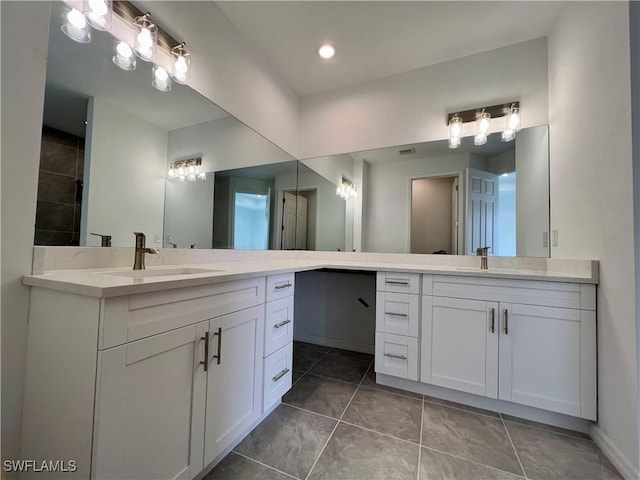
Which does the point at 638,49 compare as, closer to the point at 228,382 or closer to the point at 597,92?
the point at 597,92

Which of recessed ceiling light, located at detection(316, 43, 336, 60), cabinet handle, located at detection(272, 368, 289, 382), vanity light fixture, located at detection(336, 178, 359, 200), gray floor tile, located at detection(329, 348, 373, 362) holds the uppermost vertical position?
recessed ceiling light, located at detection(316, 43, 336, 60)

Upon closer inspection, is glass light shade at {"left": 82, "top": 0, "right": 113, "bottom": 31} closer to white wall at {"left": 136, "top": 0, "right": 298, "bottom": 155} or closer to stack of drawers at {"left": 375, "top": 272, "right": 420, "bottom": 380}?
white wall at {"left": 136, "top": 0, "right": 298, "bottom": 155}

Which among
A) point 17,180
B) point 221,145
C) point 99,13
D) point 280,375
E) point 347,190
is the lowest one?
point 280,375

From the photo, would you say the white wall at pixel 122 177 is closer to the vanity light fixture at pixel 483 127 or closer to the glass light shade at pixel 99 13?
the glass light shade at pixel 99 13

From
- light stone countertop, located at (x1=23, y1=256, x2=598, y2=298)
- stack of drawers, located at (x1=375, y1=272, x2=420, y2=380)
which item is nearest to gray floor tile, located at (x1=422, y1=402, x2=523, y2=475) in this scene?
stack of drawers, located at (x1=375, y1=272, x2=420, y2=380)

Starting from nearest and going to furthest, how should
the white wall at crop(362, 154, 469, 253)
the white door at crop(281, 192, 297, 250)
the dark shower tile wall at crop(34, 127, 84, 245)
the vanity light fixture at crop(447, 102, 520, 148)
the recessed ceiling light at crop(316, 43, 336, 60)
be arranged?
1. the dark shower tile wall at crop(34, 127, 84, 245)
2. the vanity light fixture at crop(447, 102, 520, 148)
3. the recessed ceiling light at crop(316, 43, 336, 60)
4. the white wall at crop(362, 154, 469, 253)
5. the white door at crop(281, 192, 297, 250)

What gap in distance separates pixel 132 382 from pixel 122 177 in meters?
0.96

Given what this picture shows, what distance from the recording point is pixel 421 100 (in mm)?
2256

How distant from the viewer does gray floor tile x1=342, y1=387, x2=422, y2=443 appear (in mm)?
1326

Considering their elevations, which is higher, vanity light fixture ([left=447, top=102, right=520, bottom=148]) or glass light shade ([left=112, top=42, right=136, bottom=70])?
vanity light fixture ([left=447, top=102, right=520, bottom=148])

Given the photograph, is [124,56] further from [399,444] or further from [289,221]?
[399,444]

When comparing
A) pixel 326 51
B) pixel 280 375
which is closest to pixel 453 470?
pixel 280 375

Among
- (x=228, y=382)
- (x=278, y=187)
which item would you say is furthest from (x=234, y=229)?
(x=228, y=382)

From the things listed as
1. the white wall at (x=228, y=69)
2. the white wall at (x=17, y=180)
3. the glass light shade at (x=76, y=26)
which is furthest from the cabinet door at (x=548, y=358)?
the glass light shade at (x=76, y=26)
